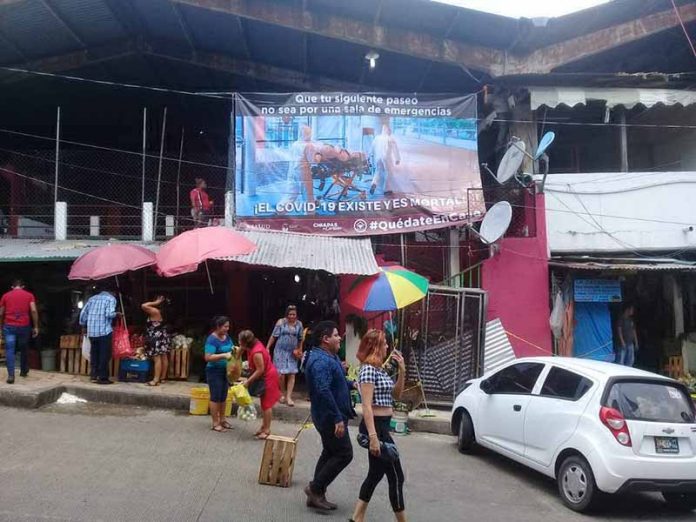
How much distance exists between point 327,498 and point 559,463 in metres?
2.37

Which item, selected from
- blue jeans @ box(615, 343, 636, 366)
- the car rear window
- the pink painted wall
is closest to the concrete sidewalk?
the pink painted wall

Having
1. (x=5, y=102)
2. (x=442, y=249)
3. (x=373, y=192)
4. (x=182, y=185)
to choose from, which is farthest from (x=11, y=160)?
(x=442, y=249)

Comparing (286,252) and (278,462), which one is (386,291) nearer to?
(286,252)

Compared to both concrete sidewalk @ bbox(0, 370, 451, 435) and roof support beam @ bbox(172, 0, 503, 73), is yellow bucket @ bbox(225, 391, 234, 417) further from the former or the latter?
roof support beam @ bbox(172, 0, 503, 73)

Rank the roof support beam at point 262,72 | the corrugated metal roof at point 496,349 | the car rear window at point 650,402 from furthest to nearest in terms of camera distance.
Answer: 1. the roof support beam at point 262,72
2. the corrugated metal roof at point 496,349
3. the car rear window at point 650,402

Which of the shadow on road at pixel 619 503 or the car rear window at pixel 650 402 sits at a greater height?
the car rear window at pixel 650 402

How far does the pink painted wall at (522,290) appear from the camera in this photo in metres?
11.3

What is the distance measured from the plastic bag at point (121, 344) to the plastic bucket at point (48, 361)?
1.73 metres

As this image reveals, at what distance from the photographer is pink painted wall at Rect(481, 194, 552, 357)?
11258 millimetres

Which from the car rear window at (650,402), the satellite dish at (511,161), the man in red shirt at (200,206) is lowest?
the car rear window at (650,402)

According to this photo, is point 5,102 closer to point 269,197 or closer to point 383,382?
point 269,197

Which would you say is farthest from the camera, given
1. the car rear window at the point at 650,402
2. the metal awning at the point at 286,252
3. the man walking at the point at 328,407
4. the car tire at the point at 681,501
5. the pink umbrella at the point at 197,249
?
the metal awning at the point at 286,252

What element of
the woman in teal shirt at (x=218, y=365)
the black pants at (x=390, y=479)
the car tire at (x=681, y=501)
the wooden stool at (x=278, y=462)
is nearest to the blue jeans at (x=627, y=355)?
the car tire at (x=681, y=501)

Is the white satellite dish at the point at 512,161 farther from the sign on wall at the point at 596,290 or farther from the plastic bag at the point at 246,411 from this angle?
the plastic bag at the point at 246,411
